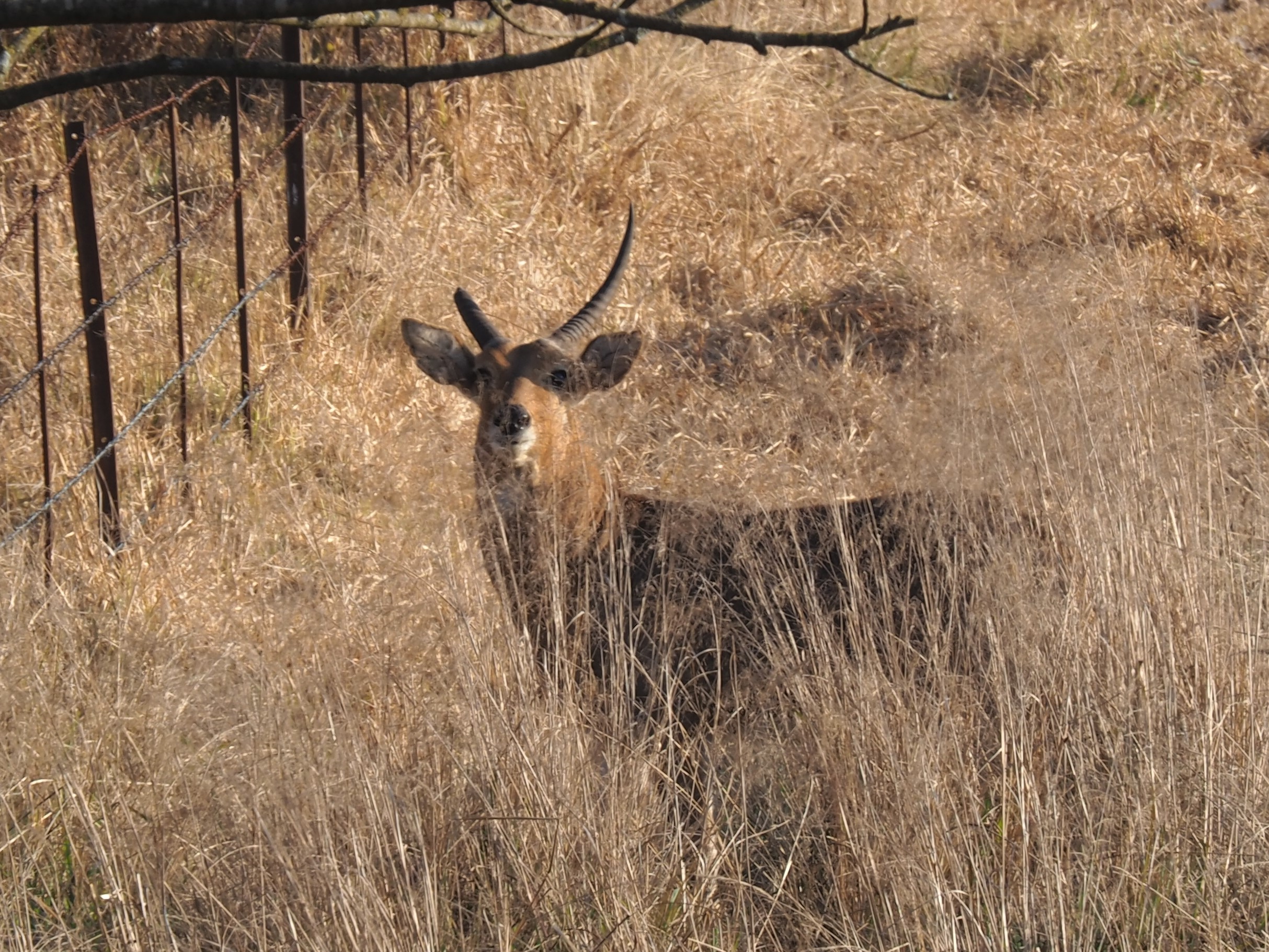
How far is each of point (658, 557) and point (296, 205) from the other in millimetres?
3436

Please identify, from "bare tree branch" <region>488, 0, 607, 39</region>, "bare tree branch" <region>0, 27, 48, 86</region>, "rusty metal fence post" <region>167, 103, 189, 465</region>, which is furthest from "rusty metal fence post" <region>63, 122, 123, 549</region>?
"bare tree branch" <region>488, 0, 607, 39</region>

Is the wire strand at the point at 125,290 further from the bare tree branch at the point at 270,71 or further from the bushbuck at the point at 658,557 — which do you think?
the bare tree branch at the point at 270,71

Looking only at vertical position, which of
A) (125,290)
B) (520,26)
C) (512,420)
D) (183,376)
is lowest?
(512,420)

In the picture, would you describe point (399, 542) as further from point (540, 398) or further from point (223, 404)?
point (223, 404)

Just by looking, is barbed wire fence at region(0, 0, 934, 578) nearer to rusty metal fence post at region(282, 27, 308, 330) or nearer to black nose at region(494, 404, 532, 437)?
rusty metal fence post at region(282, 27, 308, 330)

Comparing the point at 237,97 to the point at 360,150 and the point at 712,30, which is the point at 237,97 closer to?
the point at 360,150

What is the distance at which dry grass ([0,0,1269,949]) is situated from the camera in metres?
3.08

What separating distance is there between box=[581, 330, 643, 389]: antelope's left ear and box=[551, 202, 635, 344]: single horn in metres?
0.07

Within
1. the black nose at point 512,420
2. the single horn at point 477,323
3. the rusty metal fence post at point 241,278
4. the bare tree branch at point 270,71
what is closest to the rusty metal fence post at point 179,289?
the rusty metal fence post at point 241,278

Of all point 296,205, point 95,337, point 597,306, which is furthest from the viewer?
point 296,205

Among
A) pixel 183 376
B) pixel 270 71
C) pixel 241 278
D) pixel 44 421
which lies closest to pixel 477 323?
pixel 183 376

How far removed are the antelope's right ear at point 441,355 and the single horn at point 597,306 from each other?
32 cm

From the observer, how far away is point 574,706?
131 inches

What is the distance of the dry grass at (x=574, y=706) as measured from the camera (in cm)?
308
